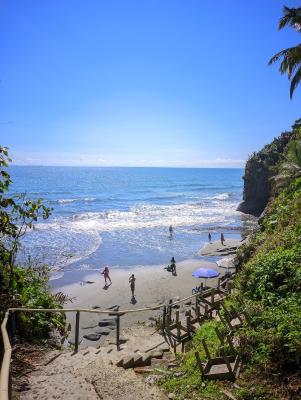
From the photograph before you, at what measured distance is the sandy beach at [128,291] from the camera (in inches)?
723

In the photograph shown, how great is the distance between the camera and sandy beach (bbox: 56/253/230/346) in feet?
60.2

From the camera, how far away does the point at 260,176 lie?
51.3m

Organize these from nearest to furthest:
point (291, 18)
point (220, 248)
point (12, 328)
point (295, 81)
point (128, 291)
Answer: point (12, 328) → point (291, 18) → point (295, 81) → point (128, 291) → point (220, 248)

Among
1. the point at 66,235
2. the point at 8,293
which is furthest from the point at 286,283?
the point at 66,235

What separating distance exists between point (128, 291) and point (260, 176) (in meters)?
34.8

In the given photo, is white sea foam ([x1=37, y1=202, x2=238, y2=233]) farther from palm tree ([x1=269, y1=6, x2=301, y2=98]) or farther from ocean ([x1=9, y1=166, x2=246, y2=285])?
palm tree ([x1=269, y1=6, x2=301, y2=98])

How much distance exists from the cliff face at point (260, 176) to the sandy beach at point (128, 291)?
26076 mm

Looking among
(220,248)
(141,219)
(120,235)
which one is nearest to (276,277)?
(220,248)

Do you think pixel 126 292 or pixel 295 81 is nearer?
pixel 295 81

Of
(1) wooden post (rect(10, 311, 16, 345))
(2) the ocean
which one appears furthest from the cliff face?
(1) wooden post (rect(10, 311, 16, 345))

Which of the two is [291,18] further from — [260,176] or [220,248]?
[260,176]

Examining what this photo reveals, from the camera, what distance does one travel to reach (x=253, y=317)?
7863 millimetres

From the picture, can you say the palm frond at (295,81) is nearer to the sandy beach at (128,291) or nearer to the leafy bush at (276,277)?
the sandy beach at (128,291)

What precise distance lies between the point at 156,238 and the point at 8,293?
29.4 metres
